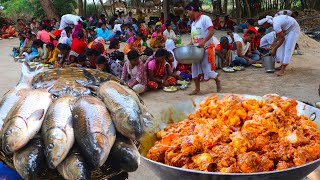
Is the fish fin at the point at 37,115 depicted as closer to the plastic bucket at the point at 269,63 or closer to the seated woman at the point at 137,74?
the seated woman at the point at 137,74

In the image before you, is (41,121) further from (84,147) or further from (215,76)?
(215,76)

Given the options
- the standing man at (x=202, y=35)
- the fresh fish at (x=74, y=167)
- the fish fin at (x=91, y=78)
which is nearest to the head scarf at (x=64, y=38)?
the standing man at (x=202, y=35)

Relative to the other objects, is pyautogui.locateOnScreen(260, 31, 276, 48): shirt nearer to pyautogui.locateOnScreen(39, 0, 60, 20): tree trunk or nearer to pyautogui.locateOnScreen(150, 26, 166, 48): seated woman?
pyautogui.locateOnScreen(150, 26, 166, 48): seated woman

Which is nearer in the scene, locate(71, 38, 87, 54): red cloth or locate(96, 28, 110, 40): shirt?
locate(71, 38, 87, 54): red cloth

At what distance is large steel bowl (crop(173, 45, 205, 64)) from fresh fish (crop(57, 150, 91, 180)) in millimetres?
4482

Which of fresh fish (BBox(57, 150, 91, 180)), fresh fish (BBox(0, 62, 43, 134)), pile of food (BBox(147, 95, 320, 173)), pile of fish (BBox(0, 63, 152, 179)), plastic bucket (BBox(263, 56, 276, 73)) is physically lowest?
plastic bucket (BBox(263, 56, 276, 73))

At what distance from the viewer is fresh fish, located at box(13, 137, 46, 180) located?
4.20 ft

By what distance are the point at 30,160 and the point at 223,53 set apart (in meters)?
7.70

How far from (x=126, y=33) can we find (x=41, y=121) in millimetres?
12385

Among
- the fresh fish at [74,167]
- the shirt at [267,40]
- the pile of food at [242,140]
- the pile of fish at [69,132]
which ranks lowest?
the pile of food at [242,140]

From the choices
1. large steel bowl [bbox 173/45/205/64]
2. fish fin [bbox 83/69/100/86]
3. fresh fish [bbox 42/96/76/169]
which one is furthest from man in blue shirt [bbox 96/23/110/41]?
fresh fish [bbox 42/96/76/169]

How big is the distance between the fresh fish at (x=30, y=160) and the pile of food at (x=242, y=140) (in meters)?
1.13

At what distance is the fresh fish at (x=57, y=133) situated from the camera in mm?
1268

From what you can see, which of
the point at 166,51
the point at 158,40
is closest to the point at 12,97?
the point at 166,51
